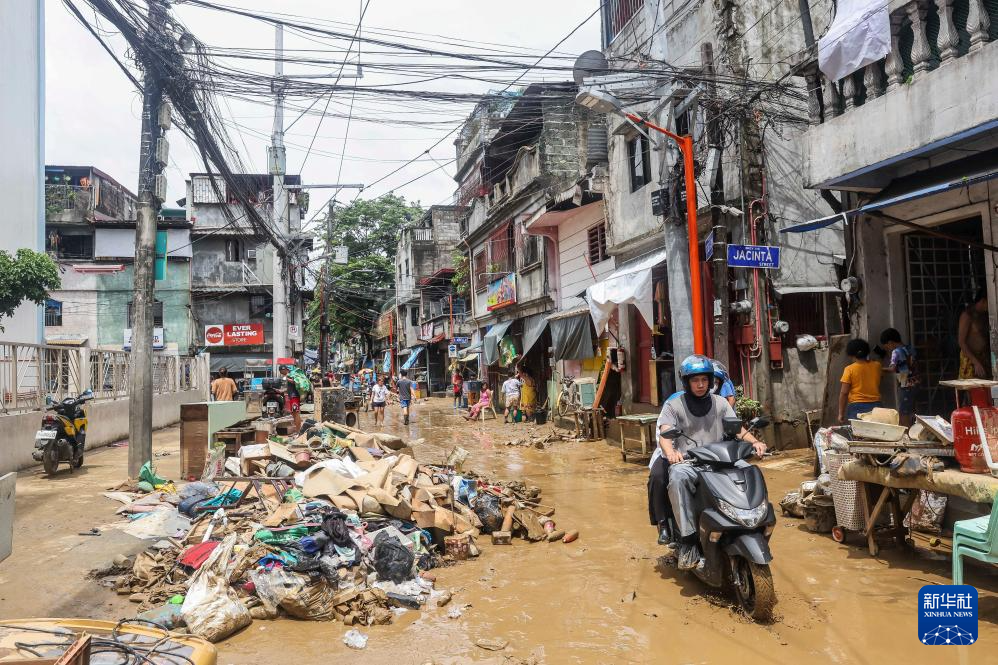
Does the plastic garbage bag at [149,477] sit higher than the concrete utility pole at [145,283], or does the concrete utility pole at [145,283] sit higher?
the concrete utility pole at [145,283]

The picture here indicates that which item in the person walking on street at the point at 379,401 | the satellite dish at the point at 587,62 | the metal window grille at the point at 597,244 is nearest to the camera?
the satellite dish at the point at 587,62

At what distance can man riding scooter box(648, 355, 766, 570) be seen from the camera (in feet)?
16.1

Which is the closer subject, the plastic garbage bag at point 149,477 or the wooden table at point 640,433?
the plastic garbage bag at point 149,477

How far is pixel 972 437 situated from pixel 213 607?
18.1 feet

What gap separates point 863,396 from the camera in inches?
297

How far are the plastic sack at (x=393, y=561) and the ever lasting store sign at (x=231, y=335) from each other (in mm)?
35235

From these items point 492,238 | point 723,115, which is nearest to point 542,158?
point 492,238

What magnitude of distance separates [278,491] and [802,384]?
9092 mm

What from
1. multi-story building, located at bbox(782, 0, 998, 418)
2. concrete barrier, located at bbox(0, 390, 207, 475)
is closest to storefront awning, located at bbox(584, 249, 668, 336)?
multi-story building, located at bbox(782, 0, 998, 418)

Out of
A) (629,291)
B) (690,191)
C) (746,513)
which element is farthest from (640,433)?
(746,513)

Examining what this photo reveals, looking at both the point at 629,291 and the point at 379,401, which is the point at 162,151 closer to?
the point at 629,291

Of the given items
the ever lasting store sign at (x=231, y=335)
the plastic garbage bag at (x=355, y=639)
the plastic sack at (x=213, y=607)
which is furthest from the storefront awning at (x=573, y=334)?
the ever lasting store sign at (x=231, y=335)

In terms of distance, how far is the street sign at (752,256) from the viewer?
9.61 metres

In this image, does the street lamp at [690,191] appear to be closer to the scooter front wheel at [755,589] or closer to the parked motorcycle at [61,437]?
the scooter front wheel at [755,589]
